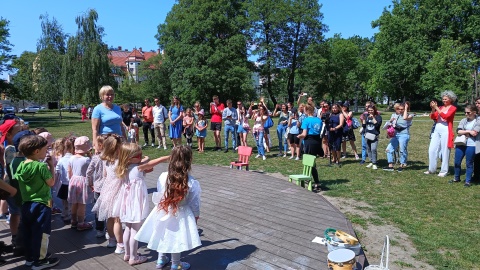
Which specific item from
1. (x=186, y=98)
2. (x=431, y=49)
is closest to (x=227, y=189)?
(x=186, y=98)

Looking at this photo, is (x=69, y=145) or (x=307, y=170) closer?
(x=69, y=145)

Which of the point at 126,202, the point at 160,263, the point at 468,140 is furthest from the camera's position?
the point at 468,140

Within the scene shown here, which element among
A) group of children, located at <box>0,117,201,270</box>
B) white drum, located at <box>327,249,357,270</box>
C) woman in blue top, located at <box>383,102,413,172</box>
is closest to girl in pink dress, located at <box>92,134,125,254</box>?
group of children, located at <box>0,117,201,270</box>

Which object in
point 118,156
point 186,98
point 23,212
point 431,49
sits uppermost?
point 431,49

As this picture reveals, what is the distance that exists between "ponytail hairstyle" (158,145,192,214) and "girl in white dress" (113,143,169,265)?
0.33m

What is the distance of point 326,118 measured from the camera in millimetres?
10250

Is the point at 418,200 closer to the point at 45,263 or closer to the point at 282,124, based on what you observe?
the point at 282,124

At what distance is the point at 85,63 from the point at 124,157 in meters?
34.7

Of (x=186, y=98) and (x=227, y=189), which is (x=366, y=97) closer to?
(x=186, y=98)

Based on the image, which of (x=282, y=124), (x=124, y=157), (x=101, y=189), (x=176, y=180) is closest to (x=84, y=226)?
(x=101, y=189)

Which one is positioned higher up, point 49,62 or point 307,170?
point 49,62

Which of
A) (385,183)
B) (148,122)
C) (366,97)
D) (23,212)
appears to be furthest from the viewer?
(366,97)

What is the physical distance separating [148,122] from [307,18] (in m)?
30.8

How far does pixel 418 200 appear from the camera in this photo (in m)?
6.77
